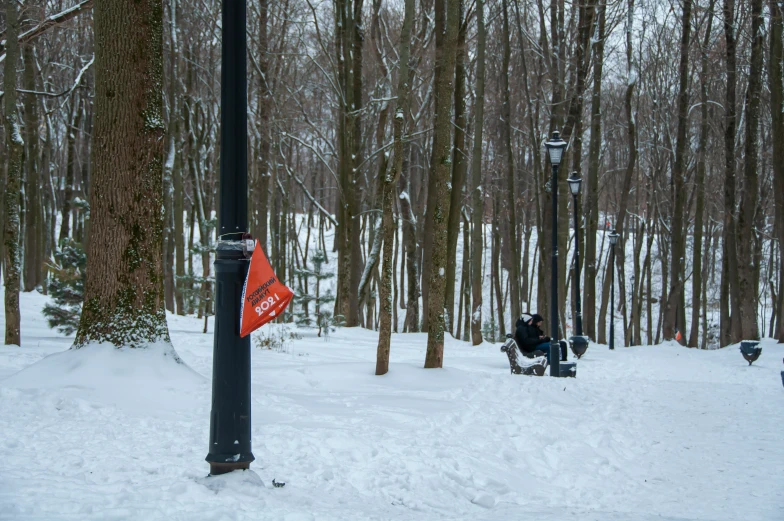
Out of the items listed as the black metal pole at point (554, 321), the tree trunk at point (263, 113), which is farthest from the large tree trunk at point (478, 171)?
the tree trunk at point (263, 113)

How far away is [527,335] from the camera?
1513cm

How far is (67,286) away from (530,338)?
30.0 ft

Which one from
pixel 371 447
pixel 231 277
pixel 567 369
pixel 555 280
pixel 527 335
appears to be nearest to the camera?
pixel 231 277

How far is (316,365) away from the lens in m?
11.6

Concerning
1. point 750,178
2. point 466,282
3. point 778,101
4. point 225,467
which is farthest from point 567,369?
point 466,282

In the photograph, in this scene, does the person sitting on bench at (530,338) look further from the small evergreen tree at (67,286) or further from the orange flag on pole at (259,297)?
the orange flag on pole at (259,297)

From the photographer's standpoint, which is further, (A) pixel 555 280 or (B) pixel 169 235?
(B) pixel 169 235

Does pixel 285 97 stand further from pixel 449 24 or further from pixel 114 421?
pixel 114 421

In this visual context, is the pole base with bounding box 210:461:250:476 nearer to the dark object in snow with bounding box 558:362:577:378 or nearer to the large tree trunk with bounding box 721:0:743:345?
the dark object in snow with bounding box 558:362:577:378

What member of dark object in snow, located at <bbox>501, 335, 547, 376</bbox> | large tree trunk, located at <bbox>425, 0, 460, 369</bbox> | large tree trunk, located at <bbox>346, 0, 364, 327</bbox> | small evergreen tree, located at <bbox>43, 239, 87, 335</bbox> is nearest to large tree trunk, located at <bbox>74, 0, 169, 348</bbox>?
large tree trunk, located at <bbox>425, 0, 460, 369</bbox>

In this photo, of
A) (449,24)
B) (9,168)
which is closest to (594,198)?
(449,24)

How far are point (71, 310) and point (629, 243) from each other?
60.7 m

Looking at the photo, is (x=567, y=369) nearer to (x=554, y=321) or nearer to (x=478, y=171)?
(x=554, y=321)

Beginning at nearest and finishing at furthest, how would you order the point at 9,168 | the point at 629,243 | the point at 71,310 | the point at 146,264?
the point at 146,264 < the point at 9,168 < the point at 71,310 < the point at 629,243
